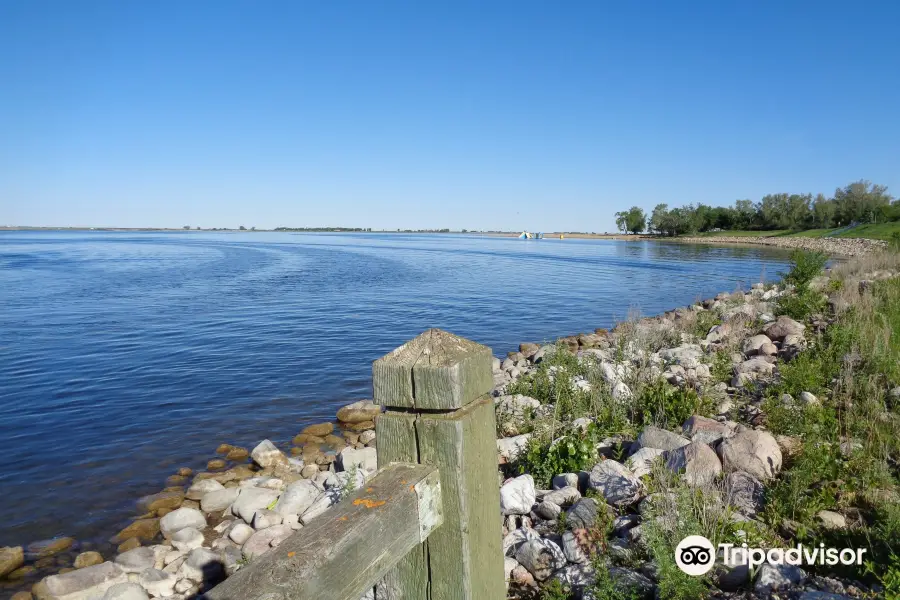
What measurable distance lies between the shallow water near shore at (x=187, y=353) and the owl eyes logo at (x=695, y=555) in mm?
6755

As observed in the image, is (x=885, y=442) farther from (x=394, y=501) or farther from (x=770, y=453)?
(x=394, y=501)

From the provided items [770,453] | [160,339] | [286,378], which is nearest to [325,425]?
[286,378]

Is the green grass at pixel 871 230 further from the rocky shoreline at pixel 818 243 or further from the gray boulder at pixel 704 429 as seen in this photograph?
the gray boulder at pixel 704 429

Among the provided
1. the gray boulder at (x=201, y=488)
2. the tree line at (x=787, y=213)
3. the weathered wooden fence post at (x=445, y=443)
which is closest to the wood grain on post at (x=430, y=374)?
the weathered wooden fence post at (x=445, y=443)

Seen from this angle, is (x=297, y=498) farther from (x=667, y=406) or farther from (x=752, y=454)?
(x=752, y=454)

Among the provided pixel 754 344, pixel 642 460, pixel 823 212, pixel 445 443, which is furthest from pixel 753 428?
pixel 823 212

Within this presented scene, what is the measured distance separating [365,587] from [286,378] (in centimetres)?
1277

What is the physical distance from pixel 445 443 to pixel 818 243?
85.6m

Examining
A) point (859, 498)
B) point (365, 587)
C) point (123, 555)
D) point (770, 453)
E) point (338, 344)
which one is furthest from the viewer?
point (338, 344)

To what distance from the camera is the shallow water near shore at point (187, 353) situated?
875cm

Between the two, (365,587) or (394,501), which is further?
(394,501)

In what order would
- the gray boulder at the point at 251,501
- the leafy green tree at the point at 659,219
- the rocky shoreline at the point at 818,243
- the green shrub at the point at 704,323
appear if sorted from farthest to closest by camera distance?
the leafy green tree at the point at 659,219
the rocky shoreline at the point at 818,243
the green shrub at the point at 704,323
the gray boulder at the point at 251,501

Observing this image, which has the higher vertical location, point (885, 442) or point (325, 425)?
point (885, 442)

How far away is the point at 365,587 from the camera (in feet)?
5.63
